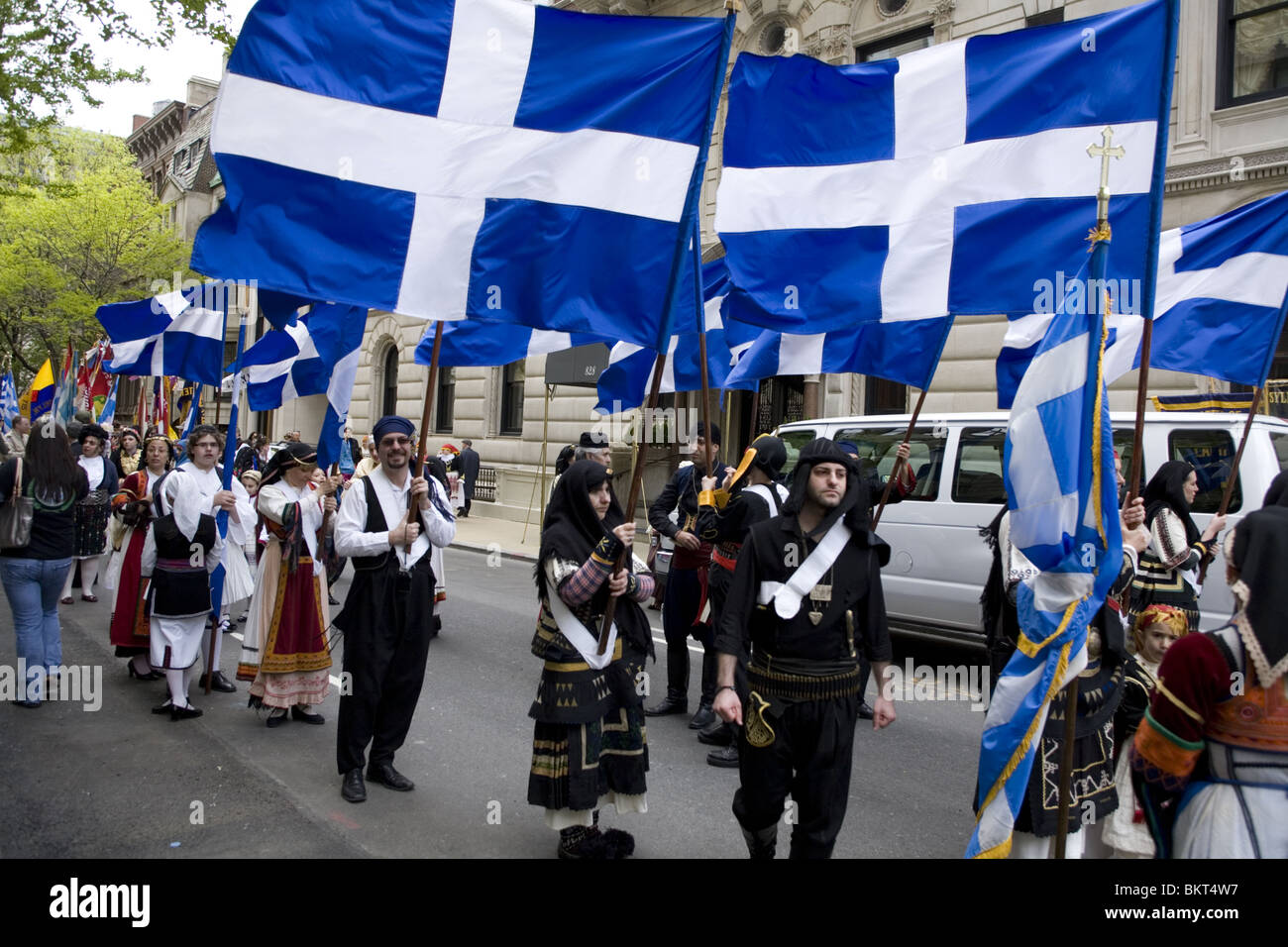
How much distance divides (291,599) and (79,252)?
113ft

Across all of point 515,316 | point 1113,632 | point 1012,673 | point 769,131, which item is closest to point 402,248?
point 515,316

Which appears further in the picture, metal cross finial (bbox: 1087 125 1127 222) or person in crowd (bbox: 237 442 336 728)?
person in crowd (bbox: 237 442 336 728)

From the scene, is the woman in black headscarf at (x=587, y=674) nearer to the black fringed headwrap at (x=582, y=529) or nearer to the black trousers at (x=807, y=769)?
the black fringed headwrap at (x=582, y=529)

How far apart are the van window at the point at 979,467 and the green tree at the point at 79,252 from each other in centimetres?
3262

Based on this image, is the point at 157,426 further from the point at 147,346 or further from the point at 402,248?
the point at 402,248

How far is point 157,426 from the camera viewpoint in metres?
13.7

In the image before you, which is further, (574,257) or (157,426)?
(157,426)

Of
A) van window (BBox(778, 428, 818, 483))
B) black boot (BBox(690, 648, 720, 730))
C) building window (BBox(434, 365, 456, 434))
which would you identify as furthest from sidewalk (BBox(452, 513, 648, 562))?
black boot (BBox(690, 648, 720, 730))

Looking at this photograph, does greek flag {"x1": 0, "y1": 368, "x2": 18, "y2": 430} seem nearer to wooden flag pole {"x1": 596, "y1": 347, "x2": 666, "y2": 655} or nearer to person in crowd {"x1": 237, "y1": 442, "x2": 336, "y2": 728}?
person in crowd {"x1": 237, "y1": 442, "x2": 336, "y2": 728}

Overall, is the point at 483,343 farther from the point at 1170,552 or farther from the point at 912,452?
the point at 1170,552

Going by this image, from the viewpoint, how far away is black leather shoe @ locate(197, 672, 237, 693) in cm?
696

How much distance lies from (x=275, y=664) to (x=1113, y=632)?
4866mm

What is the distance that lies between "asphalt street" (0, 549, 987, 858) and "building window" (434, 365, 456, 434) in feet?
60.1

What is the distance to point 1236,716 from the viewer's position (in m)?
2.52
